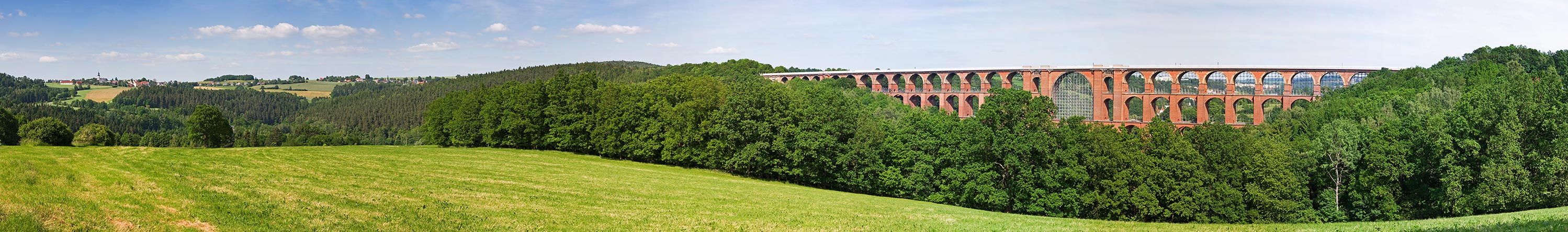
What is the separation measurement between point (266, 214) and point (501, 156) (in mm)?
28365

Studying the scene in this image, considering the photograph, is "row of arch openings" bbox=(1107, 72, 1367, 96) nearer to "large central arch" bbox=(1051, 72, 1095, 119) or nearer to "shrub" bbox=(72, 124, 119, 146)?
"large central arch" bbox=(1051, 72, 1095, 119)

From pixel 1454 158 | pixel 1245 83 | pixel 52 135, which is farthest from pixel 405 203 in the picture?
pixel 1245 83

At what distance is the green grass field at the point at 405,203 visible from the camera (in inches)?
757

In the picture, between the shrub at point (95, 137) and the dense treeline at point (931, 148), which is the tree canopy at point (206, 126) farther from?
the dense treeline at point (931, 148)

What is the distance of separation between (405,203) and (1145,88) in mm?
93133

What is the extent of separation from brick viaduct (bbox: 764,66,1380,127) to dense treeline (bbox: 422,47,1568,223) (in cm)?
4556

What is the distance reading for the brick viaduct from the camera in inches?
3745

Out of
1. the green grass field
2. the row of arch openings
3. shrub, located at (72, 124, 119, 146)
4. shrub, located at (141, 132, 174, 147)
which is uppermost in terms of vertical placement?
the row of arch openings

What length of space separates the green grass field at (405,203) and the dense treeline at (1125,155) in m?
3.12

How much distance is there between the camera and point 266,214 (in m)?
20.3

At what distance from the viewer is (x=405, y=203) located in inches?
936

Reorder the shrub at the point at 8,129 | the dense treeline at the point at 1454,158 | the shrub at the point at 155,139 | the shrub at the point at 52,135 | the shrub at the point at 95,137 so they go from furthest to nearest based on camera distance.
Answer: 1. the shrub at the point at 155,139
2. the shrub at the point at 8,129
3. the shrub at the point at 95,137
4. the shrub at the point at 52,135
5. the dense treeline at the point at 1454,158

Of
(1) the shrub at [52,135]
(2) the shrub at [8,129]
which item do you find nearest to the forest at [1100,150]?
(1) the shrub at [52,135]

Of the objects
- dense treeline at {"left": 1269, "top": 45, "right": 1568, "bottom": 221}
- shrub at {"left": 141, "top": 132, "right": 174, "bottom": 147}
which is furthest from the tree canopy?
dense treeline at {"left": 1269, "top": 45, "right": 1568, "bottom": 221}
